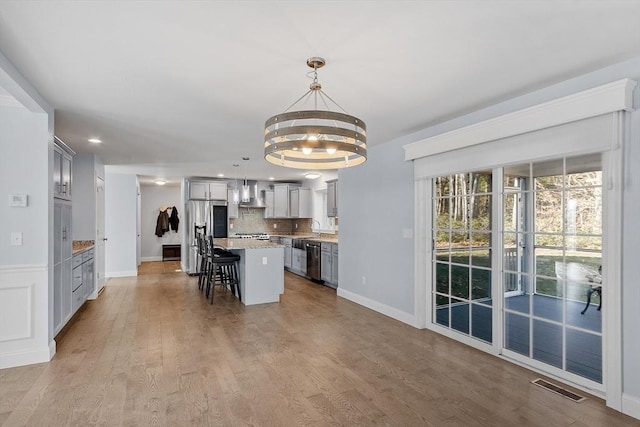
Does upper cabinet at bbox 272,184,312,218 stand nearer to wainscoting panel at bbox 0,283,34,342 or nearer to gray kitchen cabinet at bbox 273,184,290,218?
gray kitchen cabinet at bbox 273,184,290,218

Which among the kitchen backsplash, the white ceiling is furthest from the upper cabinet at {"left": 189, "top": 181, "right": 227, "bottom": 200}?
the white ceiling

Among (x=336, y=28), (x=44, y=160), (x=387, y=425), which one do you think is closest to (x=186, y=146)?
(x=44, y=160)

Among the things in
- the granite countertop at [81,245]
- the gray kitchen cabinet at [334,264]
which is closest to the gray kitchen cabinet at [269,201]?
the gray kitchen cabinet at [334,264]

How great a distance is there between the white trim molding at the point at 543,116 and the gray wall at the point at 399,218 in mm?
118

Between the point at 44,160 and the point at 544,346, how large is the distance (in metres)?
5.02

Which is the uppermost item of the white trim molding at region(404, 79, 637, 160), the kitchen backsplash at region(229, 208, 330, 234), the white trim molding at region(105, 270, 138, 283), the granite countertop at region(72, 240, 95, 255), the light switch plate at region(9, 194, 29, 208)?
the white trim molding at region(404, 79, 637, 160)

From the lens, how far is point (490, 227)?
3.47 m

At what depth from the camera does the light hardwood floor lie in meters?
2.36

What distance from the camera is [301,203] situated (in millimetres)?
8938

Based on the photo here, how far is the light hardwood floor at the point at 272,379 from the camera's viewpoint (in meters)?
2.36

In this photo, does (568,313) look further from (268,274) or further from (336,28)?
(268,274)

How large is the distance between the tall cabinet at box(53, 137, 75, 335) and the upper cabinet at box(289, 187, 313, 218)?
17.2 feet

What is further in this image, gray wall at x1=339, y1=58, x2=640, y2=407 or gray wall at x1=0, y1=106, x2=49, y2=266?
gray wall at x1=0, y1=106, x2=49, y2=266

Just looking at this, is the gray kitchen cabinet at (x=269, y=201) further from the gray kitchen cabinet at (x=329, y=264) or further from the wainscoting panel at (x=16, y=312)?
the wainscoting panel at (x=16, y=312)
